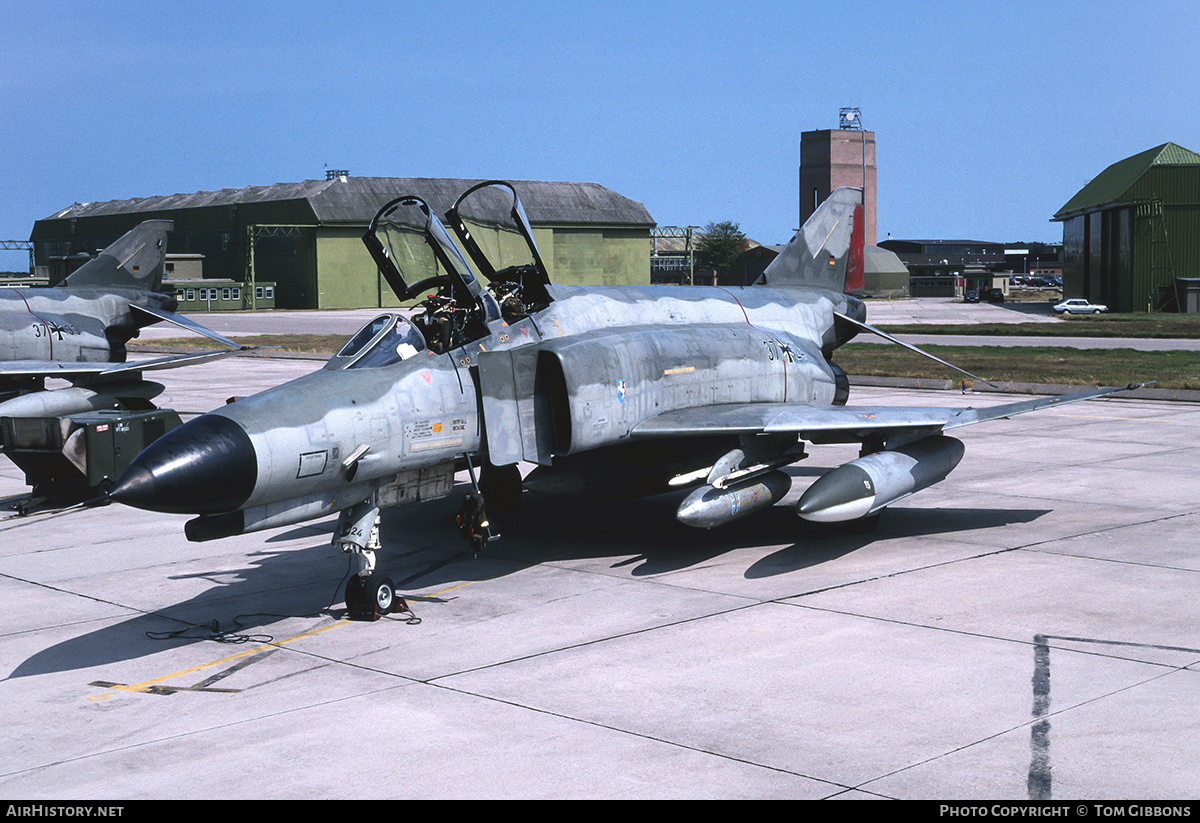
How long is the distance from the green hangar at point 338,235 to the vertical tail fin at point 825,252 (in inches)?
2542

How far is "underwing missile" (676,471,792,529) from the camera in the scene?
11.5m

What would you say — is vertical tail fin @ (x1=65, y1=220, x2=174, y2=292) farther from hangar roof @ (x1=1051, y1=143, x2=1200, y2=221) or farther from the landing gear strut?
hangar roof @ (x1=1051, y1=143, x2=1200, y2=221)

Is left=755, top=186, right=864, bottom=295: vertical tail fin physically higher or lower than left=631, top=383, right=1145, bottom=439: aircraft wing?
higher

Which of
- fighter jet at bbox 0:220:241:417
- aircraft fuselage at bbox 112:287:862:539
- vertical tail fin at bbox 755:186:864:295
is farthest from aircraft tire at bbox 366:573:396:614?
fighter jet at bbox 0:220:241:417

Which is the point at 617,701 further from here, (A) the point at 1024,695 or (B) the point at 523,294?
(B) the point at 523,294

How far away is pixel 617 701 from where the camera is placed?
7926mm

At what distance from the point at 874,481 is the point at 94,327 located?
16.1 m

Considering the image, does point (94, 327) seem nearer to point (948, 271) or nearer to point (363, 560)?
point (363, 560)

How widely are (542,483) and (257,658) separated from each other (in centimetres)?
395

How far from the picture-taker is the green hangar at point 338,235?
87062 mm

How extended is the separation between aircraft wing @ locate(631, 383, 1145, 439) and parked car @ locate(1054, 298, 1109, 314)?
60293mm

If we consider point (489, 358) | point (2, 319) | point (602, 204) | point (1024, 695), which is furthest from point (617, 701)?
point (602, 204)

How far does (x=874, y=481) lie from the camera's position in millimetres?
11906

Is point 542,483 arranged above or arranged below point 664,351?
below
